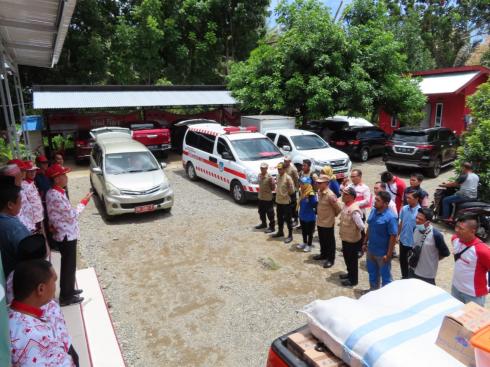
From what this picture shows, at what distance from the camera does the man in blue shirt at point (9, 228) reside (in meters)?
3.10

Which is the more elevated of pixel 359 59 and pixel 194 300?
pixel 359 59

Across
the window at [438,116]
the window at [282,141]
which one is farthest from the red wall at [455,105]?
the window at [282,141]

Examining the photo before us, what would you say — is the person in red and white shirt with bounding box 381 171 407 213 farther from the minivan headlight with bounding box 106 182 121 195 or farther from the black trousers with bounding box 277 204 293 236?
the minivan headlight with bounding box 106 182 121 195

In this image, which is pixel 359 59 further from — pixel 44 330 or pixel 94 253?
pixel 44 330

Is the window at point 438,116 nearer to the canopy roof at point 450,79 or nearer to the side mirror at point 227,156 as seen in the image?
the canopy roof at point 450,79

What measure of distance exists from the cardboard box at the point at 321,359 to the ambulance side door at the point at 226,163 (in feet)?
25.3

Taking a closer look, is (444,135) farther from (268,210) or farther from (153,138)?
(153,138)

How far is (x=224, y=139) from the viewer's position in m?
11.0

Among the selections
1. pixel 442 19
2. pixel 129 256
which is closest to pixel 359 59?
pixel 129 256

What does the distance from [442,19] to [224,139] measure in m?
30.5

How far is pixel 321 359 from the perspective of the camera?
8.23 ft

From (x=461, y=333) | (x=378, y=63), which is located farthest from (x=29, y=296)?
(x=378, y=63)

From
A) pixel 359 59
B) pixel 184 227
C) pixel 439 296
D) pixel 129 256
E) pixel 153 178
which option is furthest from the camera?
pixel 359 59

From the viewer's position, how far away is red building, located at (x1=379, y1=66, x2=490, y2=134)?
1995 cm
